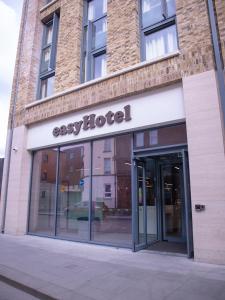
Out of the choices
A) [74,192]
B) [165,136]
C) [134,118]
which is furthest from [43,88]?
[165,136]

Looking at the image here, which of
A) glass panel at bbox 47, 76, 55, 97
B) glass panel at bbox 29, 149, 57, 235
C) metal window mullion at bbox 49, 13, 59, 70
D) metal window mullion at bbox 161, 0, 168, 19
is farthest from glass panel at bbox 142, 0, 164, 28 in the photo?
glass panel at bbox 29, 149, 57, 235

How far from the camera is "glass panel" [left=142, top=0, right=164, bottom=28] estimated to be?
8564 millimetres

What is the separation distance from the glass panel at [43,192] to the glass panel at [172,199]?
14.2ft

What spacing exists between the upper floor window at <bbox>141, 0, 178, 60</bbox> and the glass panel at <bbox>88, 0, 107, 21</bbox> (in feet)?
6.57

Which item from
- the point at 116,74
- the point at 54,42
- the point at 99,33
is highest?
the point at 54,42

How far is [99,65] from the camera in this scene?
388 inches

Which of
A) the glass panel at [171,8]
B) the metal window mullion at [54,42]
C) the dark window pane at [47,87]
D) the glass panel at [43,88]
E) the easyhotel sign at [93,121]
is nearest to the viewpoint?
the easyhotel sign at [93,121]

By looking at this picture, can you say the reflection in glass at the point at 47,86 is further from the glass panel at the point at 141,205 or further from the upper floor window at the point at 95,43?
the glass panel at the point at 141,205

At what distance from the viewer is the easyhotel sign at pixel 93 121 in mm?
8070

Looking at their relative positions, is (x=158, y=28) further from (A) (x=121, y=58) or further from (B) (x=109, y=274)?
(B) (x=109, y=274)

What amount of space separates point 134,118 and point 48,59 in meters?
6.39

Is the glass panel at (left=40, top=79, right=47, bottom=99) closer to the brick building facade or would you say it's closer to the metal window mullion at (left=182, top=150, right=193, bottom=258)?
the brick building facade

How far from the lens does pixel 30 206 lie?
1081 cm

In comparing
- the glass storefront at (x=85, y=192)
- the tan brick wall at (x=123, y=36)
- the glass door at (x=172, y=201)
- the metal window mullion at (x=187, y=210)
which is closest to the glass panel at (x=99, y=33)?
the tan brick wall at (x=123, y=36)
